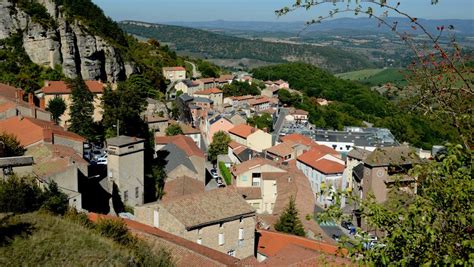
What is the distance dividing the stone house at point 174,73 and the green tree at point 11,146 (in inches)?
1769

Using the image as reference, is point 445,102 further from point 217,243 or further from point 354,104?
point 354,104

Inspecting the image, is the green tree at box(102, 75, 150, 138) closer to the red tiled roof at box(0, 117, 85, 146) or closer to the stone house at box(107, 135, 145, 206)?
the red tiled roof at box(0, 117, 85, 146)

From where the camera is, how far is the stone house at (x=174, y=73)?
214 ft

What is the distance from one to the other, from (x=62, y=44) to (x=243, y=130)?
1627 centimetres

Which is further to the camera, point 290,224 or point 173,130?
point 173,130

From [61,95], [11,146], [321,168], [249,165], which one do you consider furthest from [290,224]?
[61,95]

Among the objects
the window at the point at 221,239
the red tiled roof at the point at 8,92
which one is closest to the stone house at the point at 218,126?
the red tiled roof at the point at 8,92

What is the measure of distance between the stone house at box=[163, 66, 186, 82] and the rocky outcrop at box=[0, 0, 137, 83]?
2211 cm

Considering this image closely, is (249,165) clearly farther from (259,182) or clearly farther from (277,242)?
(277,242)

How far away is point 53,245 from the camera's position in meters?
9.98

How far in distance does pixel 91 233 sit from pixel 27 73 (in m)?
28.6

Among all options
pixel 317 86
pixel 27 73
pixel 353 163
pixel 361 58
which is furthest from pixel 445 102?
pixel 361 58

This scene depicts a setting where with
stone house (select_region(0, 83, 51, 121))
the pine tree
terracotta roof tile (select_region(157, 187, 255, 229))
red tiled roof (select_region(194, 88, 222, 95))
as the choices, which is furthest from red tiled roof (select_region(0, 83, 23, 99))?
red tiled roof (select_region(194, 88, 222, 95))

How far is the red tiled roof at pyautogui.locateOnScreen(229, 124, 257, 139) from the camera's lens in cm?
4272
